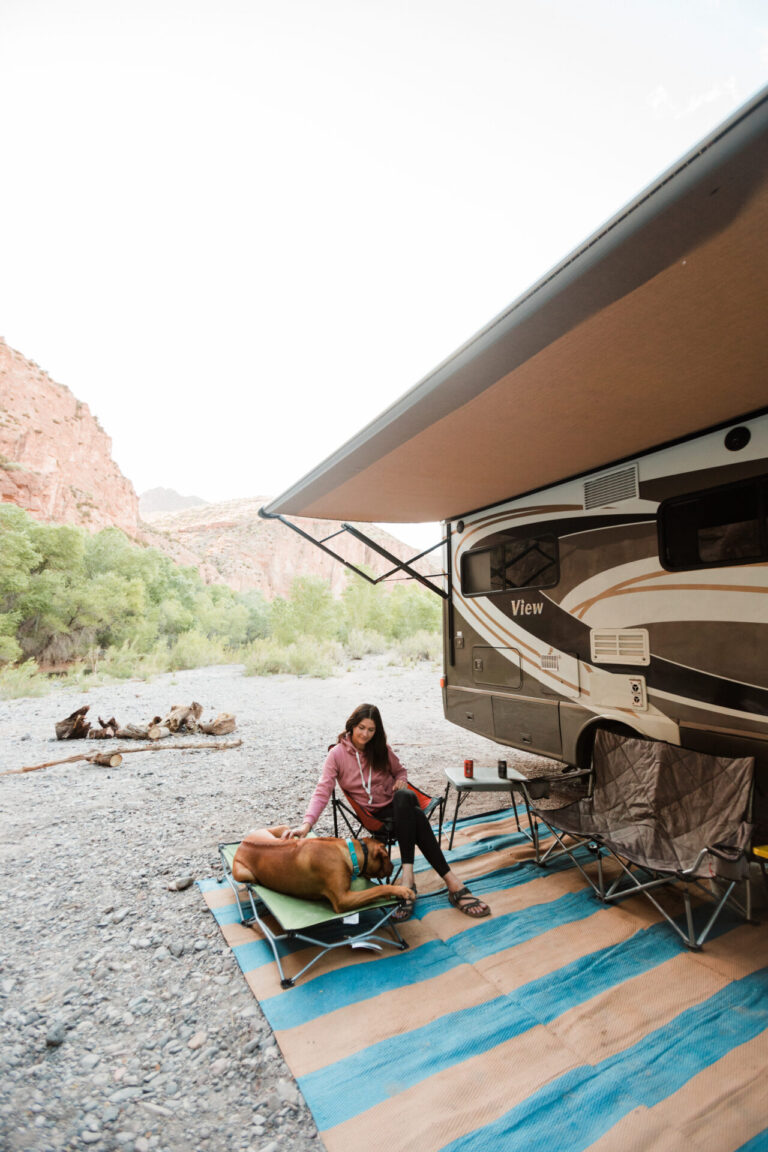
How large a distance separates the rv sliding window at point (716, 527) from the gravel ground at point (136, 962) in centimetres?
239

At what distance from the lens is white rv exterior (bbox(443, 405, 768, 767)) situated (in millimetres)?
2652

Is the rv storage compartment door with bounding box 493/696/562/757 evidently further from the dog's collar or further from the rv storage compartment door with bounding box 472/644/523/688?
the dog's collar

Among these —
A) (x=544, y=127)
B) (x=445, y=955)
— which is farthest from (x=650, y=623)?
(x=544, y=127)

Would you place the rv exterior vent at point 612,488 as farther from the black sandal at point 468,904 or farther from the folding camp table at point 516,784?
the black sandal at point 468,904

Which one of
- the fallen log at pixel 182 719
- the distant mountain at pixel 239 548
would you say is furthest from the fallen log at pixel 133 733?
the distant mountain at pixel 239 548

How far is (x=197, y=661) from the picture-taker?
1391 cm

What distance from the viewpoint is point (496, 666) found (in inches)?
169

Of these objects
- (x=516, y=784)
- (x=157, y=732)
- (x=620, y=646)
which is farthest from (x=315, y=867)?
(x=157, y=732)

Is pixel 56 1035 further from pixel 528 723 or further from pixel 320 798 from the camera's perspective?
pixel 528 723

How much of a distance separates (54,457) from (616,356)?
31572 mm

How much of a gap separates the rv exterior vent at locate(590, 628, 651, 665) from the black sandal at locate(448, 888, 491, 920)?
1.58 metres

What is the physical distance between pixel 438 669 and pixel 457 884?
10.8 m

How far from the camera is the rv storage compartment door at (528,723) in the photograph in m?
3.67

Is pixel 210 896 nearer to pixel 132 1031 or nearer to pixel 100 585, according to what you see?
pixel 132 1031
